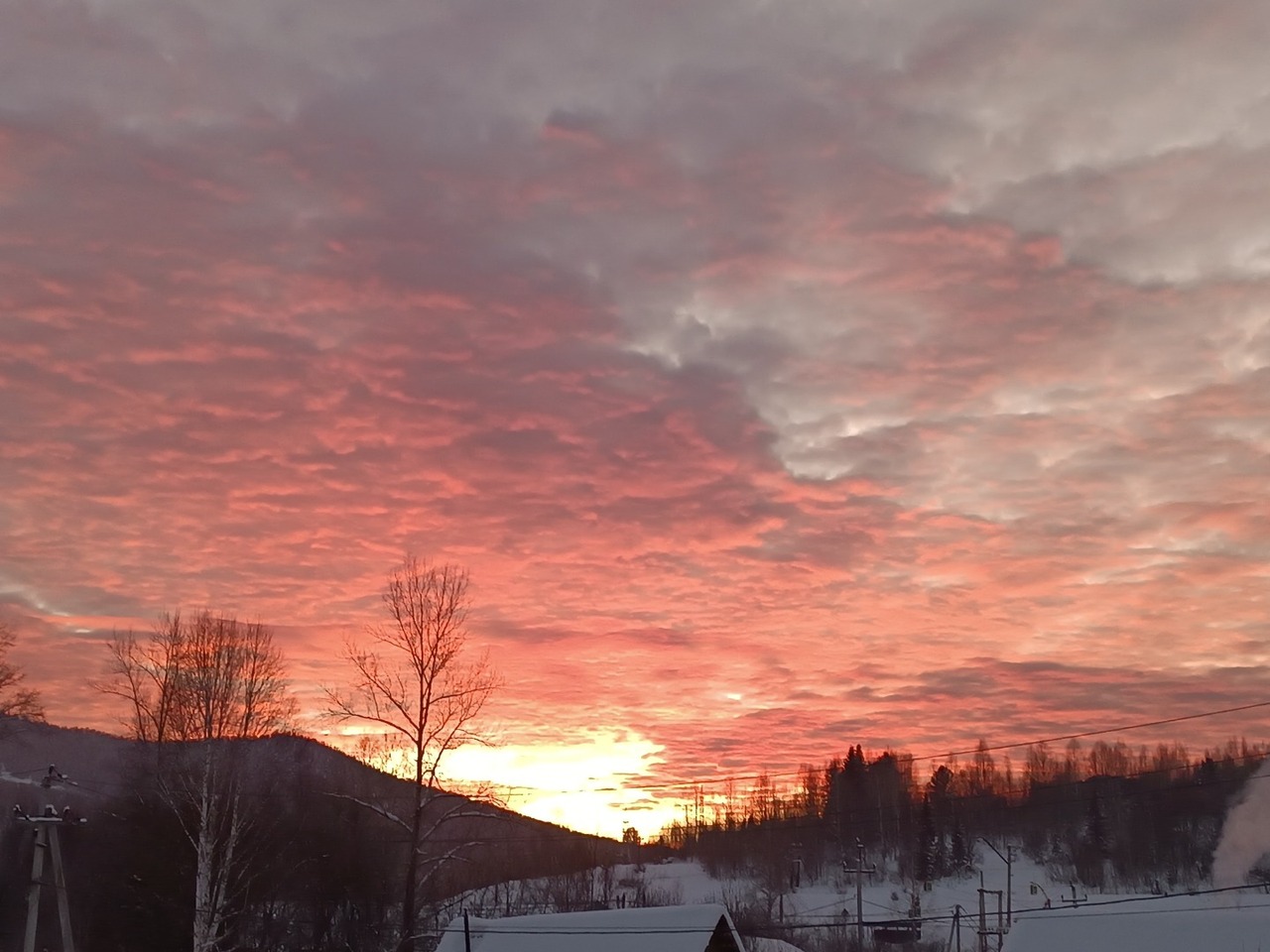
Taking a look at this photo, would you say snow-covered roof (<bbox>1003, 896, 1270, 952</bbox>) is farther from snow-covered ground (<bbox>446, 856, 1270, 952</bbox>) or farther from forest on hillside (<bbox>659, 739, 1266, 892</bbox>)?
forest on hillside (<bbox>659, 739, 1266, 892</bbox>)

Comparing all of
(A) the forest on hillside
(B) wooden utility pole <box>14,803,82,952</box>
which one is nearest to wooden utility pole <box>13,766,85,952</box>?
(B) wooden utility pole <box>14,803,82,952</box>

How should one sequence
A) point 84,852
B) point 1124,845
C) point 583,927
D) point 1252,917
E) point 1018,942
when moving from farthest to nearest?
point 1124,845 → point 84,852 → point 583,927 → point 1018,942 → point 1252,917

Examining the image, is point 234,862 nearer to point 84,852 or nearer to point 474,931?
point 474,931

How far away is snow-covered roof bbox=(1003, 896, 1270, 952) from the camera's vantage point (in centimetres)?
3678

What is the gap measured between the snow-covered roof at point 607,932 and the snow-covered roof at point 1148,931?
10.4 meters

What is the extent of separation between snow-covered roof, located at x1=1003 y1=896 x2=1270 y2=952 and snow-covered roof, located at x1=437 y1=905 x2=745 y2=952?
34.2 ft

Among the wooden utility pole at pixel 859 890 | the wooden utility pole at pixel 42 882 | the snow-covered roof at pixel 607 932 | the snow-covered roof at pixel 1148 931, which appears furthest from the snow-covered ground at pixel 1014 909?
the wooden utility pole at pixel 42 882

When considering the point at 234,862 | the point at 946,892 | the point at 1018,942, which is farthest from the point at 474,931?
the point at 946,892

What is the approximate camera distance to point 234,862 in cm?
5478

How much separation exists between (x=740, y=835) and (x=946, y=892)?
3307cm

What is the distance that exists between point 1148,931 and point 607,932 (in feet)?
60.8

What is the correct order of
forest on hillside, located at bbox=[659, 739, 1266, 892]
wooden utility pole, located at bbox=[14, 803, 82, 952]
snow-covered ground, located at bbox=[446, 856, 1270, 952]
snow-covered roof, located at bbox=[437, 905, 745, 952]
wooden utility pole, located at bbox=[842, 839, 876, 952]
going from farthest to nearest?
1. forest on hillside, located at bbox=[659, 739, 1266, 892]
2. wooden utility pole, located at bbox=[842, 839, 876, 952]
3. wooden utility pole, located at bbox=[14, 803, 82, 952]
4. snow-covered roof, located at bbox=[437, 905, 745, 952]
5. snow-covered ground, located at bbox=[446, 856, 1270, 952]

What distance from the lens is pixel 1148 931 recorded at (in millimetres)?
38594

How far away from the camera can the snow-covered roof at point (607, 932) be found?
39938 millimetres
